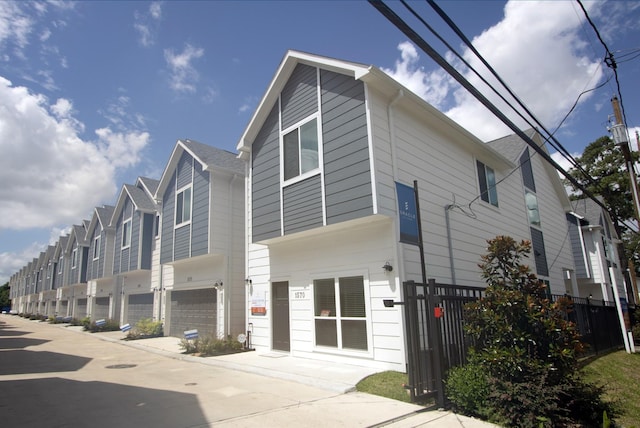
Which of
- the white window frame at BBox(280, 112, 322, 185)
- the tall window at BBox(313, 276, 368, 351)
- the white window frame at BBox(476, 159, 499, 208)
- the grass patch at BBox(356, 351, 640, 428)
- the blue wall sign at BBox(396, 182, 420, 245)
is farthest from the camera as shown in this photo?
the white window frame at BBox(476, 159, 499, 208)

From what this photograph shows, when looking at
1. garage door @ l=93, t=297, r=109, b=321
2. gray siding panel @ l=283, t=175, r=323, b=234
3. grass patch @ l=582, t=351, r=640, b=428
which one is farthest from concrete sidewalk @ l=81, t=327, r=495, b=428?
garage door @ l=93, t=297, r=109, b=321

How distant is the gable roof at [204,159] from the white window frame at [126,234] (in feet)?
18.7

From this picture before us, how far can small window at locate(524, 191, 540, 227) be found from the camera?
1709cm

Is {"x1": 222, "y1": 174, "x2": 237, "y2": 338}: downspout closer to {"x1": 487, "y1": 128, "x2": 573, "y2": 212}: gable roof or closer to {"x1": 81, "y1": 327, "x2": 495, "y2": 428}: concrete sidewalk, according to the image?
{"x1": 81, "y1": 327, "x2": 495, "y2": 428}: concrete sidewalk

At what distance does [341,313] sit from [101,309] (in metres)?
24.9

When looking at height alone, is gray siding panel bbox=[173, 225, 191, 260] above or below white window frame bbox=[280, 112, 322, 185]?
below

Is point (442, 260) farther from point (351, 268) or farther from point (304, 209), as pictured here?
point (304, 209)

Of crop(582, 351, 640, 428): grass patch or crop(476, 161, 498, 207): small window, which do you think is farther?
crop(476, 161, 498, 207): small window

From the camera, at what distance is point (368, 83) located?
30.8ft

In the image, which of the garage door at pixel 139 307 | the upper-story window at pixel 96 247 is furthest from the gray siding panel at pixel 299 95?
the upper-story window at pixel 96 247

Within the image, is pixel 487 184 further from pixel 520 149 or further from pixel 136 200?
pixel 136 200

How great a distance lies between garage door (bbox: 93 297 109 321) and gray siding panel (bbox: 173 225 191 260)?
14.6m

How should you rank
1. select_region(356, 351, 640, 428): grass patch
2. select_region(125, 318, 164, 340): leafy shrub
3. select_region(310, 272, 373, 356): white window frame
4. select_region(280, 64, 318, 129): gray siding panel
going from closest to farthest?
select_region(356, 351, 640, 428): grass patch → select_region(310, 272, 373, 356): white window frame → select_region(280, 64, 318, 129): gray siding panel → select_region(125, 318, 164, 340): leafy shrub

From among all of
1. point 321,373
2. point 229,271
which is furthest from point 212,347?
point 321,373
